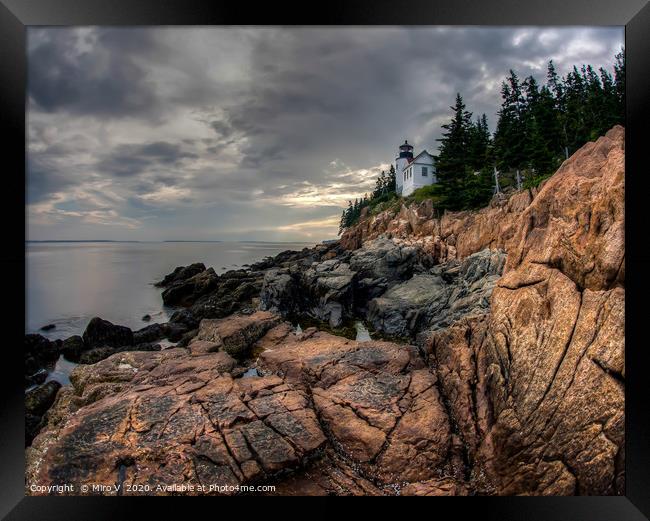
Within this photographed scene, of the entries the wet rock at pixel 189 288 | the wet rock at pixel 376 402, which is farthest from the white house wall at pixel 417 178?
the wet rock at pixel 189 288

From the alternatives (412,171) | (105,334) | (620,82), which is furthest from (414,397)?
(412,171)

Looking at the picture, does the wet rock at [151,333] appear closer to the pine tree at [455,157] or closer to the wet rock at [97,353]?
the wet rock at [97,353]

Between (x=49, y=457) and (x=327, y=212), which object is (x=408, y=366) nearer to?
(x=327, y=212)

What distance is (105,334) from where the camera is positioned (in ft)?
18.0

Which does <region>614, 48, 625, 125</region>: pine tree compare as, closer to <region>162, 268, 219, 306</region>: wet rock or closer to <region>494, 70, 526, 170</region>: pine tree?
<region>494, 70, 526, 170</region>: pine tree

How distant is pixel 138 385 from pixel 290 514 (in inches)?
132

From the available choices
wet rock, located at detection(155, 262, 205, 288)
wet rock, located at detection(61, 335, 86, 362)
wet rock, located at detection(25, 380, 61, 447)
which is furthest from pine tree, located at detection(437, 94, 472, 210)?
wet rock, located at detection(25, 380, 61, 447)

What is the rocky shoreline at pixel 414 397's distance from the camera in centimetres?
355

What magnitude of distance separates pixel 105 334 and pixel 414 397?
657cm

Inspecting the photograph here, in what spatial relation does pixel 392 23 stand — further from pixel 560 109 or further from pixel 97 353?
pixel 97 353

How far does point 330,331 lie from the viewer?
773 centimetres

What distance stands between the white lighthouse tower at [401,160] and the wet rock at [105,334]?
7.50 metres

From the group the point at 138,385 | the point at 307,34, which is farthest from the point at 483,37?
the point at 138,385

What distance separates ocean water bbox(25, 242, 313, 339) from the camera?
4371mm
